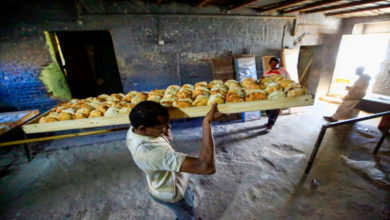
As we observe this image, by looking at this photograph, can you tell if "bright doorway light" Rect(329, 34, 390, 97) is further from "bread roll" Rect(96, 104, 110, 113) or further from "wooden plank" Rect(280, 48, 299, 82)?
"bread roll" Rect(96, 104, 110, 113)

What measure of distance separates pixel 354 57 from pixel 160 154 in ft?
32.6

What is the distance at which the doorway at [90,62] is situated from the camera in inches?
237

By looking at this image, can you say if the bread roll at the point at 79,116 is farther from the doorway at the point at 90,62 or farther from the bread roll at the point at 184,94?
the doorway at the point at 90,62

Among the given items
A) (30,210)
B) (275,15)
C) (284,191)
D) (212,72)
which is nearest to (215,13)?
(212,72)

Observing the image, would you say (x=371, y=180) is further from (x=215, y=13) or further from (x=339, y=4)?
(x=215, y=13)

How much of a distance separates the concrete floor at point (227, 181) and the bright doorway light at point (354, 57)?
3741 millimetres

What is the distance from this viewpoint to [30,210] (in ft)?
8.75

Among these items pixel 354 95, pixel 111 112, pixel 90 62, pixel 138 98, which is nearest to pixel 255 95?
pixel 138 98

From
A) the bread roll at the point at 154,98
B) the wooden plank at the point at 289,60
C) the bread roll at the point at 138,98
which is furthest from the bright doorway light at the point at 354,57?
the bread roll at the point at 138,98

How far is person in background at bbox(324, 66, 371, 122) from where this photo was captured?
451 cm

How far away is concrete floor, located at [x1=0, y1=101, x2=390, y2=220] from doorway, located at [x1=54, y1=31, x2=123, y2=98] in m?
2.63

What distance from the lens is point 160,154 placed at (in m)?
1.20

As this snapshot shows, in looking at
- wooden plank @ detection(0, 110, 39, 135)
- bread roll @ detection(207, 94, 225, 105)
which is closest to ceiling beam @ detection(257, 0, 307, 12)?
bread roll @ detection(207, 94, 225, 105)

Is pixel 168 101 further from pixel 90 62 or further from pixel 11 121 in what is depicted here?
pixel 90 62
